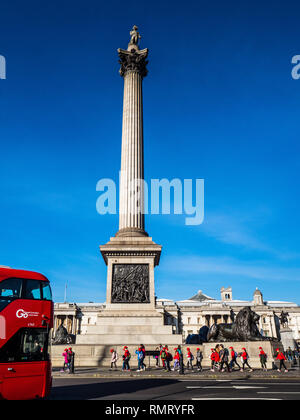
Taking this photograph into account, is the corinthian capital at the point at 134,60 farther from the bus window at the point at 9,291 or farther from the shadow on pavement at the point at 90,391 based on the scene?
the shadow on pavement at the point at 90,391

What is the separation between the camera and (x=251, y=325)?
23656 mm

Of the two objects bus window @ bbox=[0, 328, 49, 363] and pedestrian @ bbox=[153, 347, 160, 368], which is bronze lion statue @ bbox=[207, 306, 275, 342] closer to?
pedestrian @ bbox=[153, 347, 160, 368]

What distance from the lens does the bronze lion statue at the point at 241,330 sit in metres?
23.3

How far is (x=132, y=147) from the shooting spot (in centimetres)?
3253

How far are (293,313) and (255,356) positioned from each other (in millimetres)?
93038

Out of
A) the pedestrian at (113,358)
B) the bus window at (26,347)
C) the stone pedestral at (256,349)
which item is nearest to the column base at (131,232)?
the pedestrian at (113,358)

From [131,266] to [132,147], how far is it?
11.9 metres

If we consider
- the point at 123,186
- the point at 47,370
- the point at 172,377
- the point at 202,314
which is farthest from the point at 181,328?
the point at 47,370

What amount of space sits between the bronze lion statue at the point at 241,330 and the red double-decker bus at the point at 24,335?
1644cm

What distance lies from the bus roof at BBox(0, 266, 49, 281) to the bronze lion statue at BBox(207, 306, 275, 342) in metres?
16.9

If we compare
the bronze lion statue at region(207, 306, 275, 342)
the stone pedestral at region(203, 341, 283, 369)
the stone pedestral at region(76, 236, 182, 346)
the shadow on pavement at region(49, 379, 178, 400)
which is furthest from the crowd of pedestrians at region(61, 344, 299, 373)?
the shadow on pavement at region(49, 379, 178, 400)

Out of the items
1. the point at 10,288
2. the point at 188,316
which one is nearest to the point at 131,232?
the point at 10,288

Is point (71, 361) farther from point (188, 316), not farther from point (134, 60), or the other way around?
point (188, 316)
